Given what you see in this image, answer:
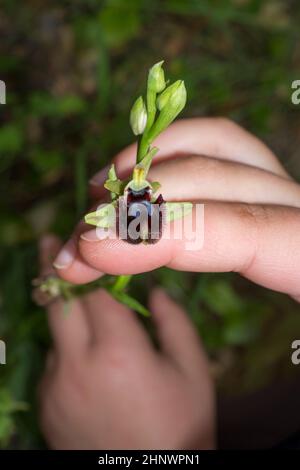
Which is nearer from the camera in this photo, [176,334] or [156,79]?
[156,79]

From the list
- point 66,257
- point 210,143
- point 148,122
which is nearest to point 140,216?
point 148,122

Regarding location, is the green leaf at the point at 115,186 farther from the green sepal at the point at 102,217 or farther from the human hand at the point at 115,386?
the human hand at the point at 115,386

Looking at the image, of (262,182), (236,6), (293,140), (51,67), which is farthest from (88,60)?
(262,182)

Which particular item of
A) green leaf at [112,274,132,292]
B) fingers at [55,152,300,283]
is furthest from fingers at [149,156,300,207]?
green leaf at [112,274,132,292]

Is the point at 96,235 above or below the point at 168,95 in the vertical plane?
below

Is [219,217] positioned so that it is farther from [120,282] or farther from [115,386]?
[115,386]

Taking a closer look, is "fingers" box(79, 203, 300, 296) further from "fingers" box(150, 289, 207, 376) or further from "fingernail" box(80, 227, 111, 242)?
"fingers" box(150, 289, 207, 376)
